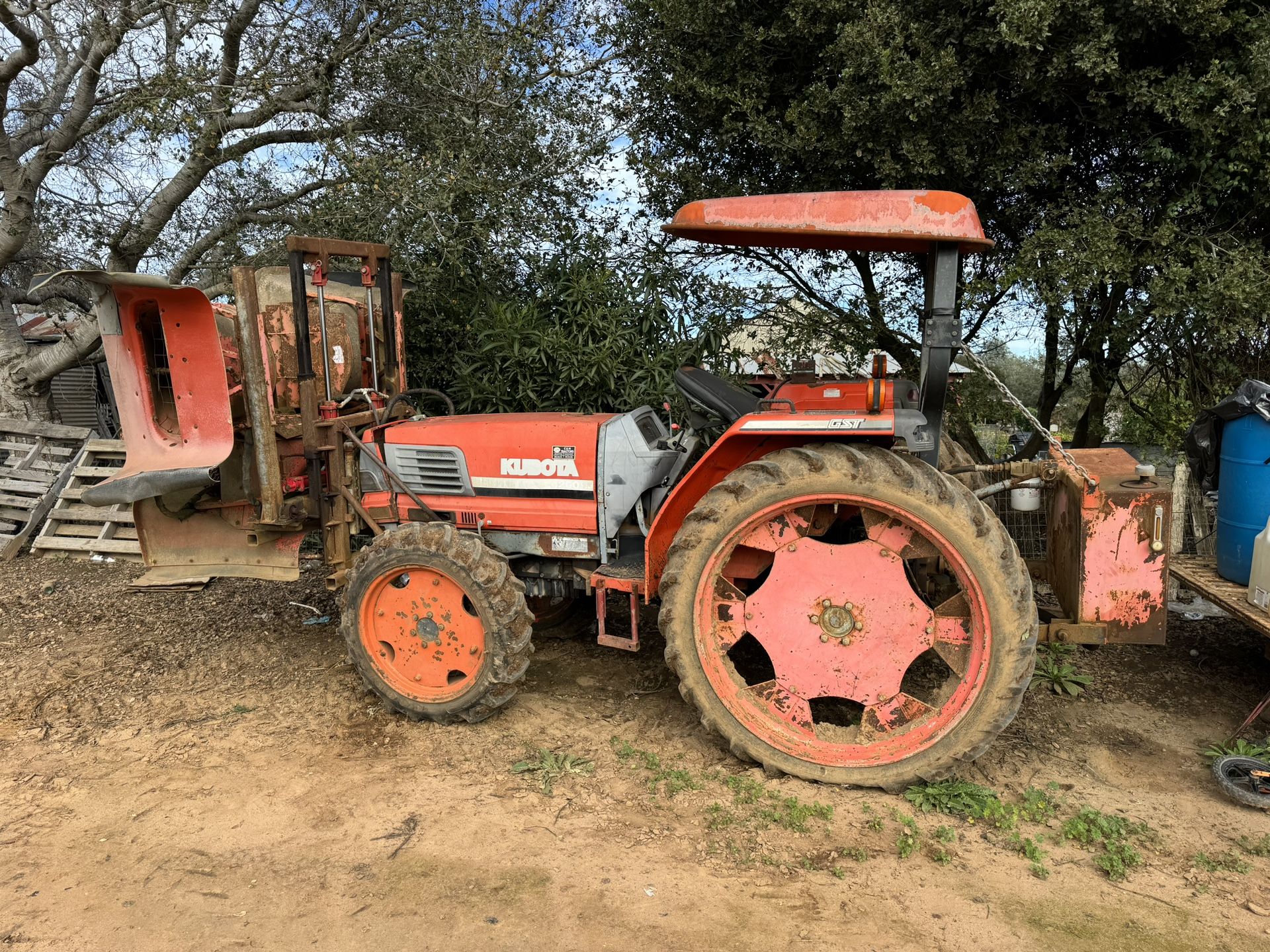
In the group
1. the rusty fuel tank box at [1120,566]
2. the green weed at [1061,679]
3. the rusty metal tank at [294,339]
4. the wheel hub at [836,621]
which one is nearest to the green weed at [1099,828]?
the rusty fuel tank box at [1120,566]

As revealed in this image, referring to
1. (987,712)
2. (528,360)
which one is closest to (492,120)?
(528,360)

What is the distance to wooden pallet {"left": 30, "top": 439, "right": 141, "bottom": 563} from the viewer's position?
673cm

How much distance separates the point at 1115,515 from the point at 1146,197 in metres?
3.17

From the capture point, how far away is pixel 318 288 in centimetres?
381

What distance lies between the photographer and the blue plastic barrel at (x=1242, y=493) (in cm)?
370

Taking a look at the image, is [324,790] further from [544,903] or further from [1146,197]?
[1146,197]

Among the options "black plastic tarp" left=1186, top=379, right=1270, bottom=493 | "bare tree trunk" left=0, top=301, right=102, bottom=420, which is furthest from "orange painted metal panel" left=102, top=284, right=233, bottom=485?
"black plastic tarp" left=1186, top=379, right=1270, bottom=493

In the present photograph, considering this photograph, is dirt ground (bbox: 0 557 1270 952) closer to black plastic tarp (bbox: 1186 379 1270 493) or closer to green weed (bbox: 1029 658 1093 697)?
green weed (bbox: 1029 658 1093 697)

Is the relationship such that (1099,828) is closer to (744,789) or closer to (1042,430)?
(744,789)

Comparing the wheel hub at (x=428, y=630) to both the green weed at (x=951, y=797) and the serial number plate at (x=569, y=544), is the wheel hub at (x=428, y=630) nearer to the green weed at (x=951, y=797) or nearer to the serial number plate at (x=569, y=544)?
the serial number plate at (x=569, y=544)

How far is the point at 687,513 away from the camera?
131 inches

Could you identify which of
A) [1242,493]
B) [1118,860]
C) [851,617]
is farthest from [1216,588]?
[851,617]

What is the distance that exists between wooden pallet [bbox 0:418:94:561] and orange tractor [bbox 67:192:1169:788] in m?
3.99

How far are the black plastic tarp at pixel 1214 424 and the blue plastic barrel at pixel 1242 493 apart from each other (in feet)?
0.18
